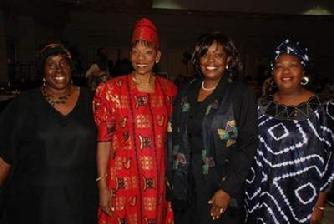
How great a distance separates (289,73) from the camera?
2.65 meters

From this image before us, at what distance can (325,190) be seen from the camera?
104 inches

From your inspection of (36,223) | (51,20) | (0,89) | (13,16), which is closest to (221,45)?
(36,223)

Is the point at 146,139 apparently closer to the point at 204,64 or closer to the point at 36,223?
the point at 204,64

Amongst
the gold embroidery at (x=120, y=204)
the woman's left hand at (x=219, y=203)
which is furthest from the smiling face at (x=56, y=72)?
the woman's left hand at (x=219, y=203)

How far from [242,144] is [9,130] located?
155 centimetres

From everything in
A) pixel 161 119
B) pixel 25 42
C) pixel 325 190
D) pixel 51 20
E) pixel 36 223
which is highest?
pixel 51 20

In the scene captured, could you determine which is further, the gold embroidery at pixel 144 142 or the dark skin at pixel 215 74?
the gold embroidery at pixel 144 142

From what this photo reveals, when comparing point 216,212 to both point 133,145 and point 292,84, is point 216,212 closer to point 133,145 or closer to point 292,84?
point 133,145

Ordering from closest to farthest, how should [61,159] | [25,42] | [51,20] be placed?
[61,159] → [25,42] → [51,20]

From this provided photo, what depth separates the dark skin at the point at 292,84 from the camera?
264 cm

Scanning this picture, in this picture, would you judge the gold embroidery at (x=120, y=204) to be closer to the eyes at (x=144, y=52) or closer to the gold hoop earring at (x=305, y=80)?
the eyes at (x=144, y=52)

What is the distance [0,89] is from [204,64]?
645 centimetres

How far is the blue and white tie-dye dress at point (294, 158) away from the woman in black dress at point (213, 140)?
0.55 ft

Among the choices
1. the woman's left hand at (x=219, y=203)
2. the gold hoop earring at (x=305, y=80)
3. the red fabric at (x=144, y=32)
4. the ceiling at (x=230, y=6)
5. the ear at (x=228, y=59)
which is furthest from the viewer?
the ceiling at (x=230, y=6)
